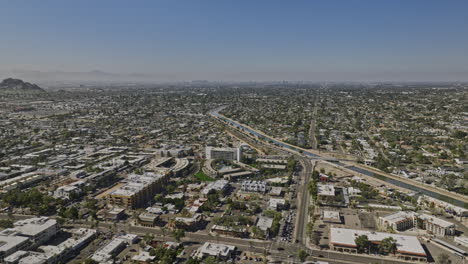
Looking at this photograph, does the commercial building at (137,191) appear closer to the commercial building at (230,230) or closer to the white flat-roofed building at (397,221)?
the commercial building at (230,230)

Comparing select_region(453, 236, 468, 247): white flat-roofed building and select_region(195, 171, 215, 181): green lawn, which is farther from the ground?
select_region(453, 236, 468, 247): white flat-roofed building

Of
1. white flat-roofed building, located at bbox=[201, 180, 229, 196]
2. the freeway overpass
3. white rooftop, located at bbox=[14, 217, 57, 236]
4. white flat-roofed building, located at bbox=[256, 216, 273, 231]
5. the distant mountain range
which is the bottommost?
the freeway overpass

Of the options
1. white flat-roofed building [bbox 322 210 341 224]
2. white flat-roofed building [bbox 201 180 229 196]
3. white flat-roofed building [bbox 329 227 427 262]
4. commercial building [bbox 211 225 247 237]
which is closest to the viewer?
white flat-roofed building [bbox 329 227 427 262]

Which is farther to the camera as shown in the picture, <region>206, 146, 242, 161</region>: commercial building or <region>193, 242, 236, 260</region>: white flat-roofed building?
<region>206, 146, 242, 161</region>: commercial building

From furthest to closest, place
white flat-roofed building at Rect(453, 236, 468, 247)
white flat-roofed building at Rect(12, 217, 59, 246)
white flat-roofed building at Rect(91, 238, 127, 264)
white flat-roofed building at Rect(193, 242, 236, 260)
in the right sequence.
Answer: white flat-roofed building at Rect(453, 236, 468, 247), white flat-roofed building at Rect(12, 217, 59, 246), white flat-roofed building at Rect(193, 242, 236, 260), white flat-roofed building at Rect(91, 238, 127, 264)

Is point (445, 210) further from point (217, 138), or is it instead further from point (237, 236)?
point (217, 138)

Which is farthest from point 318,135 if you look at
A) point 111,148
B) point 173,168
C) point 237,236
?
point 237,236

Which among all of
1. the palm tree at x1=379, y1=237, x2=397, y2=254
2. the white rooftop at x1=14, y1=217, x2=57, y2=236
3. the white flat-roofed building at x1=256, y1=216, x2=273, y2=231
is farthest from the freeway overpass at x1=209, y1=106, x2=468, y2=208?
the white rooftop at x1=14, y1=217, x2=57, y2=236

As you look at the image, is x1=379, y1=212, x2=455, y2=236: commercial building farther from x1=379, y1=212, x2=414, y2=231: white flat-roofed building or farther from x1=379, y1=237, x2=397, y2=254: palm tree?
x1=379, y1=237, x2=397, y2=254: palm tree
